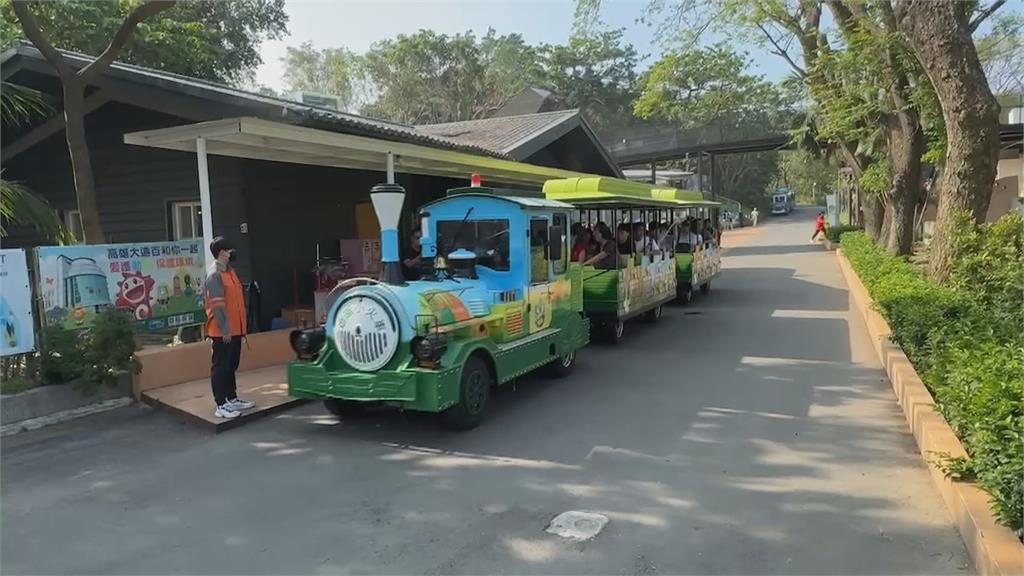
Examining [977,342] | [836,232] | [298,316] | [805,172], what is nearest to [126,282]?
[298,316]

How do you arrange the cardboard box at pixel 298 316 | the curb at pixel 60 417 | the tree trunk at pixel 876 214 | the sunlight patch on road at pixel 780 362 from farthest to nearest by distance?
the tree trunk at pixel 876 214, the cardboard box at pixel 298 316, the sunlight patch on road at pixel 780 362, the curb at pixel 60 417

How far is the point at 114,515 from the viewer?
498 centimetres

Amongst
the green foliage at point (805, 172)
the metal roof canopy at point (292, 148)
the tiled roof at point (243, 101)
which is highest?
the green foliage at point (805, 172)

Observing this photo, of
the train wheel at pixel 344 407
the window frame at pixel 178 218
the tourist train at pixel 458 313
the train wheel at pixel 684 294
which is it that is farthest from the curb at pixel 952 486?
the window frame at pixel 178 218

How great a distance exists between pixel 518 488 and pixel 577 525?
0.78 metres

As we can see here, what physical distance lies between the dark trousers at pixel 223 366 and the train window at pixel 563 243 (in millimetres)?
3650

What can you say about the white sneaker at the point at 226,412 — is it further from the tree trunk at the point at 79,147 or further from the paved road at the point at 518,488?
the tree trunk at the point at 79,147

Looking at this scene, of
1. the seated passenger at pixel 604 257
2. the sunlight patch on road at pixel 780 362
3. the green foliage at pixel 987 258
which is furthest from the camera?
the seated passenger at pixel 604 257

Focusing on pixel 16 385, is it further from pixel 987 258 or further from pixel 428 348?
pixel 987 258

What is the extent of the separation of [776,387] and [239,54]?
26.8 metres

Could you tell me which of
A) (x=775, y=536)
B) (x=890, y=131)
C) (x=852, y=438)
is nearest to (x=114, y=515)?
(x=775, y=536)

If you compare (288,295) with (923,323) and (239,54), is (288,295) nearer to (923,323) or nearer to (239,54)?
(923,323)

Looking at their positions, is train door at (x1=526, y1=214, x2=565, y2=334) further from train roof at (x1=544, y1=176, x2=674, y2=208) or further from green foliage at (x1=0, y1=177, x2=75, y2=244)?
green foliage at (x1=0, y1=177, x2=75, y2=244)

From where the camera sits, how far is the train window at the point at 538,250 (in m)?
7.98
